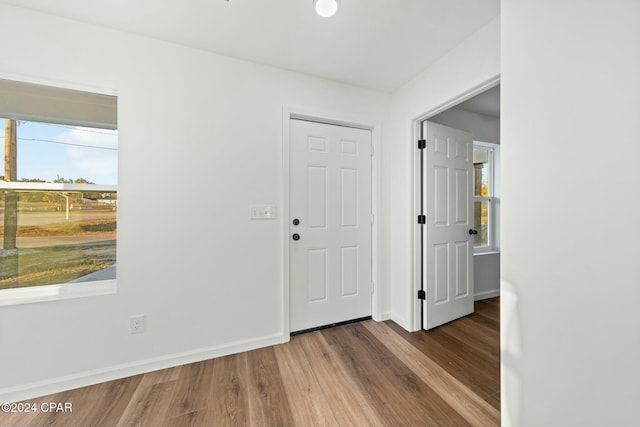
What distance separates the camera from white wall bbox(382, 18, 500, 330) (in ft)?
5.57

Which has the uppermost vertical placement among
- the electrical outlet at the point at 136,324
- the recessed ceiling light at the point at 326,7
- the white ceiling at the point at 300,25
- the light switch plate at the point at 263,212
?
the white ceiling at the point at 300,25

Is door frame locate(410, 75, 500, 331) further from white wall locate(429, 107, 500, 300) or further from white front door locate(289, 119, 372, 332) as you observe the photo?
white wall locate(429, 107, 500, 300)

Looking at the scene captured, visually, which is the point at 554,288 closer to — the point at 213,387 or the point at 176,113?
the point at 213,387

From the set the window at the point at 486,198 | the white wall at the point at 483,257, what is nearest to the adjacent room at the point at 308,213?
the white wall at the point at 483,257

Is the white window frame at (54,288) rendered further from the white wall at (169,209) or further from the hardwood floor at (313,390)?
the hardwood floor at (313,390)

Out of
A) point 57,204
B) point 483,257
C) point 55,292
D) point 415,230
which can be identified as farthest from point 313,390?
point 483,257

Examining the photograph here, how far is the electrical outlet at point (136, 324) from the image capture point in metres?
1.68

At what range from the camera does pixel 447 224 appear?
2.44 m

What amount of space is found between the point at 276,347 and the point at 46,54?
104 inches

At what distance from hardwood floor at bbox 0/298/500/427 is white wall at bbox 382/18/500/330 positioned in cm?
48

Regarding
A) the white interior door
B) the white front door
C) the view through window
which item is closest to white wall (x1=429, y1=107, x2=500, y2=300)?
the white interior door

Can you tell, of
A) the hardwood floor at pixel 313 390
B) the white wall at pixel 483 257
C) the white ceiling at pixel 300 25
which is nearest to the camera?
the hardwood floor at pixel 313 390

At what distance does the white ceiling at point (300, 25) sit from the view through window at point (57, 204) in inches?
31.5

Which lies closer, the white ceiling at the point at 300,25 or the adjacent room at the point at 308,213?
the adjacent room at the point at 308,213
